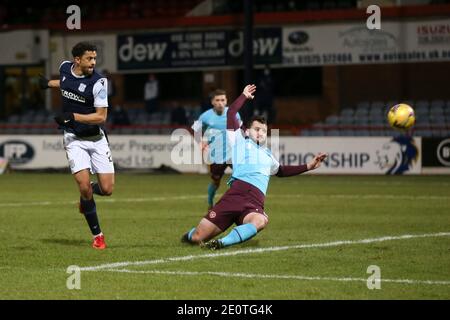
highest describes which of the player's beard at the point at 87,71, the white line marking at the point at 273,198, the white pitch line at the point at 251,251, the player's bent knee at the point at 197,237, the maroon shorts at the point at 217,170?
the player's beard at the point at 87,71

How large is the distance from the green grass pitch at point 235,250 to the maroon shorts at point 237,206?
351 millimetres

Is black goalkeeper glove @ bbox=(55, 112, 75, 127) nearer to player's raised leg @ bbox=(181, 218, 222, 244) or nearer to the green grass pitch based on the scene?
the green grass pitch

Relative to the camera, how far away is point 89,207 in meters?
12.5

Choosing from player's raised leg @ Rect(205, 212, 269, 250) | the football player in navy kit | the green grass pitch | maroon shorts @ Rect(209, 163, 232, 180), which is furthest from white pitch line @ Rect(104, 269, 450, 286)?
maroon shorts @ Rect(209, 163, 232, 180)

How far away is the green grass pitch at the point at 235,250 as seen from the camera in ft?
29.8

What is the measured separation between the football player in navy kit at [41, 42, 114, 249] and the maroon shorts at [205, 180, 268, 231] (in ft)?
4.74

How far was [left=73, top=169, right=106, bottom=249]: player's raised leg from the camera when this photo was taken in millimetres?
12391

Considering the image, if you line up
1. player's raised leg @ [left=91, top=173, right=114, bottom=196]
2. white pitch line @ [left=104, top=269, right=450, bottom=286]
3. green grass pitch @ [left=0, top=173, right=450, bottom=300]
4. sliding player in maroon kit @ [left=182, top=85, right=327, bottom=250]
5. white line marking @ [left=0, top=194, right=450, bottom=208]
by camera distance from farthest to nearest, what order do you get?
white line marking @ [left=0, top=194, right=450, bottom=208] → player's raised leg @ [left=91, top=173, right=114, bottom=196] → sliding player in maroon kit @ [left=182, top=85, right=327, bottom=250] → white pitch line @ [left=104, top=269, right=450, bottom=286] → green grass pitch @ [left=0, top=173, right=450, bottom=300]

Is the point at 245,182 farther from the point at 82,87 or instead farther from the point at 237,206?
the point at 82,87

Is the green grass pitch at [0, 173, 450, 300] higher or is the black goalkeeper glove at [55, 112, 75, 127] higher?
the black goalkeeper glove at [55, 112, 75, 127]

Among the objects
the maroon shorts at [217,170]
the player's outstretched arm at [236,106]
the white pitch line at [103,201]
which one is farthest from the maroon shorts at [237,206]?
the white pitch line at [103,201]

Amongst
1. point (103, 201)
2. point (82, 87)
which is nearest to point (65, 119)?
point (82, 87)

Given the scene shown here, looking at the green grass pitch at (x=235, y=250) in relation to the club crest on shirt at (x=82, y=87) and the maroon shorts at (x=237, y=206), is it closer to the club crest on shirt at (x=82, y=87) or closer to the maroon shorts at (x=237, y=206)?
the maroon shorts at (x=237, y=206)

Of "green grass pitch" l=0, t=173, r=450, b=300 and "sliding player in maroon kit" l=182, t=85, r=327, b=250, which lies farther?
"sliding player in maroon kit" l=182, t=85, r=327, b=250
